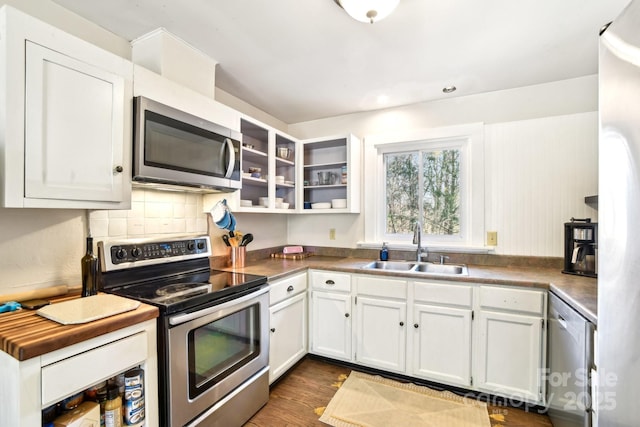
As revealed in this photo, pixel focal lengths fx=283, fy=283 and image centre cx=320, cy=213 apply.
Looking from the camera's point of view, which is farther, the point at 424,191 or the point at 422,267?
the point at 424,191

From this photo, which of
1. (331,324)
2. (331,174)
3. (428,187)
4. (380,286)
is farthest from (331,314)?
(428,187)

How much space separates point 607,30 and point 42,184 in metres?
2.02

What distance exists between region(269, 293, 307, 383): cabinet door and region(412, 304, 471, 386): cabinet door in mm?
919

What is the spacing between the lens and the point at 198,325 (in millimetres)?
1428

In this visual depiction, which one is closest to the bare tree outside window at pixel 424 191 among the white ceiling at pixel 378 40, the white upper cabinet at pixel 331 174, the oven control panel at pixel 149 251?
the white upper cabinet at pixel 331 174

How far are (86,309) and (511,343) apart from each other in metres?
2.41

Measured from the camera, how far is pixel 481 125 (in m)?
2.53

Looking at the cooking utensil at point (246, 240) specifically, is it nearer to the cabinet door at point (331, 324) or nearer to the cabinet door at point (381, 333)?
the cabinet door at point (331, 324)

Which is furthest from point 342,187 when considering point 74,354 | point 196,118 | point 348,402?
point 74,354

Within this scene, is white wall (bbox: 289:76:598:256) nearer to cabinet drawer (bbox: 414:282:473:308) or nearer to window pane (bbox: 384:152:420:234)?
window pane (bbox: 384:152:420:234)

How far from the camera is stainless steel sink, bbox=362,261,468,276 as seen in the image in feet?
7.98

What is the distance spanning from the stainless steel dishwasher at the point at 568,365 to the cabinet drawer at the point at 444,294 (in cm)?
47

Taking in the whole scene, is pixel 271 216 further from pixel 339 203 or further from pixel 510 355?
pixel 510 355

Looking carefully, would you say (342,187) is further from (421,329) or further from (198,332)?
(198,332)
